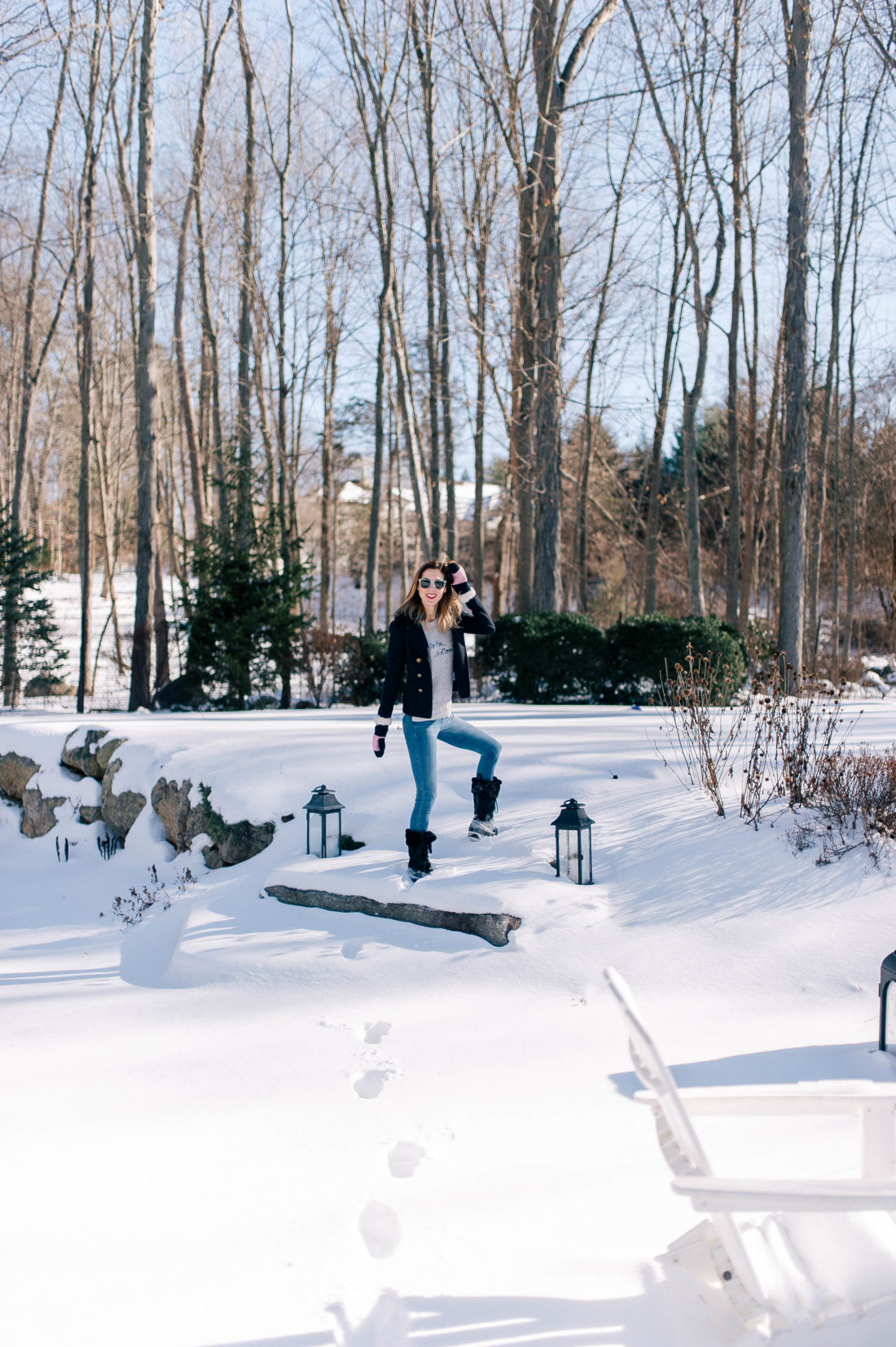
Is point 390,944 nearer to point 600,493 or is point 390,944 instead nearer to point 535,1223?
point 535,1223

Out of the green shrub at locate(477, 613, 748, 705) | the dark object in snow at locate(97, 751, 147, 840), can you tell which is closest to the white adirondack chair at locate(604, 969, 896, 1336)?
the dark object in snow at locate(97, 751, 147, 840)

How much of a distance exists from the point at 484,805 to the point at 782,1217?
10.7 feet

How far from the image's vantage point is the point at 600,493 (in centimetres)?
2795

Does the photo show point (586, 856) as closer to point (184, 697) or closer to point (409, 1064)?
point (409, 1064)

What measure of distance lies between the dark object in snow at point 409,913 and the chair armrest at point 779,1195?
270cm

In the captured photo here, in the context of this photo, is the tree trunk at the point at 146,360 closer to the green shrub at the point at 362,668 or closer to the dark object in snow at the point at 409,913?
the green shrub at the point at 362,668

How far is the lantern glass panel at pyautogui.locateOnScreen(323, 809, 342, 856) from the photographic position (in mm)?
5775

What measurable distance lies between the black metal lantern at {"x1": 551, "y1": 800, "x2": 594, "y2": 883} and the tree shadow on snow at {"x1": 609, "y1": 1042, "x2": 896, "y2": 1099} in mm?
1691

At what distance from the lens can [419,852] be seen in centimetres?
523

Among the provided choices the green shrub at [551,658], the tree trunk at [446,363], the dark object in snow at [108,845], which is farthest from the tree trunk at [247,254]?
the dark object in snow at [108,845]

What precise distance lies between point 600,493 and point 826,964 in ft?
81.5

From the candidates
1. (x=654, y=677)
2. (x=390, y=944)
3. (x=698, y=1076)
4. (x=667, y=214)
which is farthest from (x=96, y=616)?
(x=698, y=1076)

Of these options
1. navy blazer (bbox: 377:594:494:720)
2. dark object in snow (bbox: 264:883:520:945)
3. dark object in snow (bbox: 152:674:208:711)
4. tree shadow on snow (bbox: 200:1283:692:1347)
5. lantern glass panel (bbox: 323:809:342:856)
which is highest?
navy blazer (bbox: 377:594:494:720)

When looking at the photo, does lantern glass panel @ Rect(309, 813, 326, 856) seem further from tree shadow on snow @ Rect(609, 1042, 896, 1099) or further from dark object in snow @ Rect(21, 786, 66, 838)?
dark object in snow @ Rect(21, 786, 66, 838)
